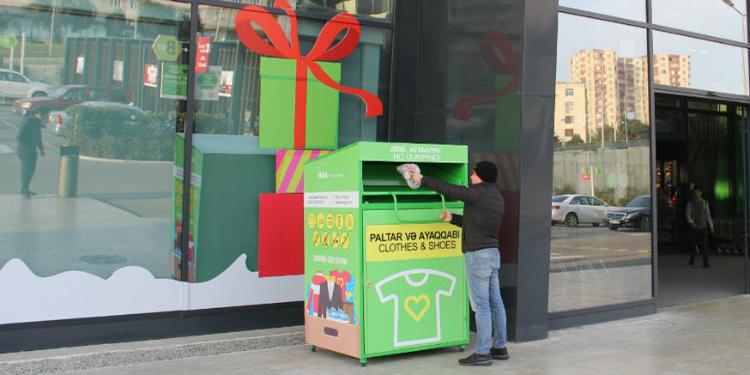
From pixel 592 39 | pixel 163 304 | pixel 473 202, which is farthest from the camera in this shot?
pixel 592 39

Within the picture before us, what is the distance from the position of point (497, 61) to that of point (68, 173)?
436 centimetres

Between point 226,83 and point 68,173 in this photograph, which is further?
point 226,83

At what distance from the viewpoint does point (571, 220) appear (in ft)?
24.4

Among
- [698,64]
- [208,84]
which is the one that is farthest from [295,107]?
[698,64]

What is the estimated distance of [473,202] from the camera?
19.0 feet

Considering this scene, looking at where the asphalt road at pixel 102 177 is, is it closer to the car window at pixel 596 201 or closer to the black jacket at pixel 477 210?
the black jacket at pixel 477 210

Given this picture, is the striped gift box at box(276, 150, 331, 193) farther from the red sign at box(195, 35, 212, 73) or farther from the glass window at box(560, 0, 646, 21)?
the glass window at box(560, 0, 646, 21)

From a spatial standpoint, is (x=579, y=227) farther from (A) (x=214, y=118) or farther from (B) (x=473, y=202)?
(A) (x=214, y=118)

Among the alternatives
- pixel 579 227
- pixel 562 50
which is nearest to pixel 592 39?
pixel 562 50

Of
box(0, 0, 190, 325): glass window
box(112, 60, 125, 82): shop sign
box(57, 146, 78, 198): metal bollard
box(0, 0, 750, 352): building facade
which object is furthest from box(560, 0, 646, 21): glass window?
box(57, 146, 78, 198): metal bollard

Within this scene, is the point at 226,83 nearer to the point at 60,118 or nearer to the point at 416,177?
the point at 60,118

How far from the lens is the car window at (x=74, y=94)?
6.35 m

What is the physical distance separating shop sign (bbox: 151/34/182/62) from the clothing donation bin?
1.91 m

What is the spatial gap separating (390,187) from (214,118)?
83.4 inches
